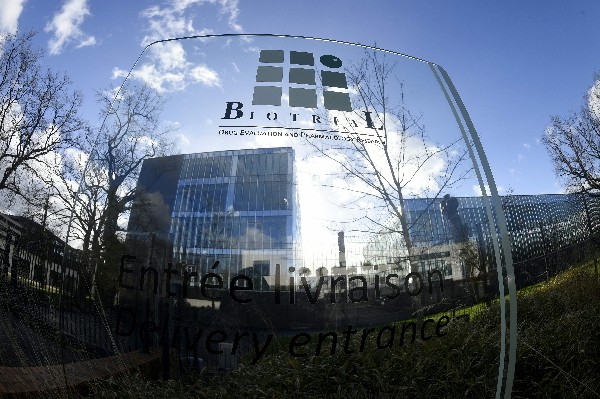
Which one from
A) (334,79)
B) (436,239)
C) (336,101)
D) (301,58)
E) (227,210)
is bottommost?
(436,239)

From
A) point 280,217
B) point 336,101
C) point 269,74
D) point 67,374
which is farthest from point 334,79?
point 67,374

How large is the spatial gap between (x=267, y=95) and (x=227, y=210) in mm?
501

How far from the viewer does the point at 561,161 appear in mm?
18844

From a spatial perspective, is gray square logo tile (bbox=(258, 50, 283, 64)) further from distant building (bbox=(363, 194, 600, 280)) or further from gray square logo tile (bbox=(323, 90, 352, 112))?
distant building (bbox=(363, 194, 600, 280))

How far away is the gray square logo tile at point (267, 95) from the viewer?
1.58 m

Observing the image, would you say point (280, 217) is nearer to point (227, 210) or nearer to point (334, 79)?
point (227, 210)

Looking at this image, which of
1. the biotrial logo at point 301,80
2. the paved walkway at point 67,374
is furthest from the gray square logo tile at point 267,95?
the paved walkway at point 67,374

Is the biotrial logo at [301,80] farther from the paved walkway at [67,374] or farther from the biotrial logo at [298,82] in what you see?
the paved walkway at [67,374]

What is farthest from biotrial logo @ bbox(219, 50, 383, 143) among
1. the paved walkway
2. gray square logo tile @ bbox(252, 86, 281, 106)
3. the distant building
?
the paved walkway

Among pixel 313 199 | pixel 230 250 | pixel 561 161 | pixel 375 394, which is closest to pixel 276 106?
pixel 313 199

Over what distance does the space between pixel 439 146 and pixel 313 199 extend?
59cm

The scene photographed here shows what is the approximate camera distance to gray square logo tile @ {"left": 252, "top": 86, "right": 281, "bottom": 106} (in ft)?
5.17

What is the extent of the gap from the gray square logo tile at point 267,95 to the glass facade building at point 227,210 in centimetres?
20

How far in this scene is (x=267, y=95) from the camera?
1592 mm
